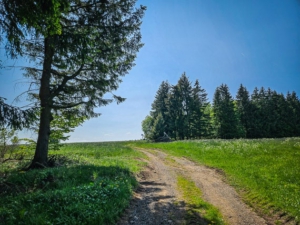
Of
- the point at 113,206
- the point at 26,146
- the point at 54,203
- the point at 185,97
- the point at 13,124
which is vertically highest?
the point at 185,97

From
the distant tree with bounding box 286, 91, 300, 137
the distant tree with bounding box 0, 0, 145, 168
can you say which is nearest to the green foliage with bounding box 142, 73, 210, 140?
the distant tree with bounding box 286, 91, 300, 137

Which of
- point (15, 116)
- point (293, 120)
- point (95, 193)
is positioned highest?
point (293, 120)

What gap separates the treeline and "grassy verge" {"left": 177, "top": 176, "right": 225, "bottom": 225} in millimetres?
41410

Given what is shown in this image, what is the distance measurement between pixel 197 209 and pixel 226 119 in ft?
167

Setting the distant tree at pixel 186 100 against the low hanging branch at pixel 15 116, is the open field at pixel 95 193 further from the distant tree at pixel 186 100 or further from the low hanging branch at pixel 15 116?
the distant tree at pixel 186 100

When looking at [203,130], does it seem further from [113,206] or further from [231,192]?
[113,206]

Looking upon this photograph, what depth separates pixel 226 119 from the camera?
174ft

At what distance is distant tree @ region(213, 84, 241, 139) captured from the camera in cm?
5261

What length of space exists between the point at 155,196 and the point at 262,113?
6104cm

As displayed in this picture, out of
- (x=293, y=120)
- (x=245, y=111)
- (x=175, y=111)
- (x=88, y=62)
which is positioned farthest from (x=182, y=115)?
(x=88, y=62)

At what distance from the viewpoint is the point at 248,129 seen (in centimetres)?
5712

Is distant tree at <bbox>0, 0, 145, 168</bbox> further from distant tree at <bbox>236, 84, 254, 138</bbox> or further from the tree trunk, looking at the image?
distant tree at <bbox>236, 84, 254, 138</bbox>

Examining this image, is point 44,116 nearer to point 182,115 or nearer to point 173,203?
point 173,203

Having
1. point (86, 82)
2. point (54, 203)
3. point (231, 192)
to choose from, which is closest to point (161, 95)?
point (86, 82)
